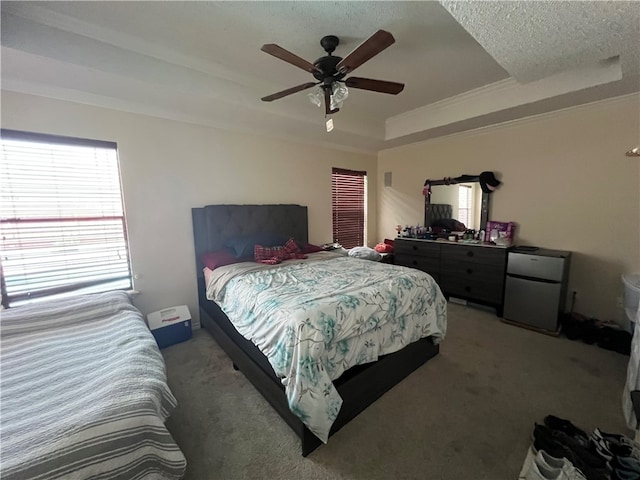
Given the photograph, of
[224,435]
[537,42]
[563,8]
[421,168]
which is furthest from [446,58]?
[224,435]

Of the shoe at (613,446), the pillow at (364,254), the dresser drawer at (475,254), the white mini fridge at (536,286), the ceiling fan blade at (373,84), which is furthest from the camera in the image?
the pillow at (364,254)

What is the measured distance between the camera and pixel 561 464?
1.36 metres

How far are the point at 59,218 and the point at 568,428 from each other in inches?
169

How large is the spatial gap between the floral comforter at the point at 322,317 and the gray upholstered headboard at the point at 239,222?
63 cm

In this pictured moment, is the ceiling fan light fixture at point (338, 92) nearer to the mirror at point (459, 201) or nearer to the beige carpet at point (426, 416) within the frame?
the beige carpet at point (426, 416)

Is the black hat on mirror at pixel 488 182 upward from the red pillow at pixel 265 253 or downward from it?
upward

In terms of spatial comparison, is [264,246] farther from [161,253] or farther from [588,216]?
[588,216]

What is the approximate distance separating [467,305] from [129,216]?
439 cm

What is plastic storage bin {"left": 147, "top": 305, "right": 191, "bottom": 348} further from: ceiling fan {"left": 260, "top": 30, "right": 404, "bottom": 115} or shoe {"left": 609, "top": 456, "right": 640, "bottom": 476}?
shoe {"left": 609, "top": 456, "right": 640, "bottom": 476}

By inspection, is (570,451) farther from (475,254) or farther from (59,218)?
(59,218)

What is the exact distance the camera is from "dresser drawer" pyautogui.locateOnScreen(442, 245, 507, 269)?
3.24 meters

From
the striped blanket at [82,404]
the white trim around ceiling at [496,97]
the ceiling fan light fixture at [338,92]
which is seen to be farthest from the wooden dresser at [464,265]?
the striped blanket at [82,404]

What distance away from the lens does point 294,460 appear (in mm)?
1523

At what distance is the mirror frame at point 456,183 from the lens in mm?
3703
